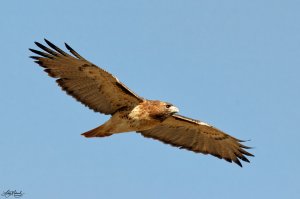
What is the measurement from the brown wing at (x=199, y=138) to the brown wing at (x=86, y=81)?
1628 millimetres

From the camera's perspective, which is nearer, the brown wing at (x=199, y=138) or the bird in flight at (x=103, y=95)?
the bird in flight at (x=103, y=95)

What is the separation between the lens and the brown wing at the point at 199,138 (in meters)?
Result: 17.0

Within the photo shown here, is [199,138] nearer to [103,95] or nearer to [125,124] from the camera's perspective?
[125,124]

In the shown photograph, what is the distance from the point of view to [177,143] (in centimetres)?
1736

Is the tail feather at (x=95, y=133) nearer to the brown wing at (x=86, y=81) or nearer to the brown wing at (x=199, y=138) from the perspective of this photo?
the brown wing at (x=86, y=81)

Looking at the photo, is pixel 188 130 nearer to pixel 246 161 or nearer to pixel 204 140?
pixel 204 140

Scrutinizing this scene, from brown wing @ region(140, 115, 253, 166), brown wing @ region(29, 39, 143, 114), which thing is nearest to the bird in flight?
→ brown wing @ region(29, 39, 143, 114)

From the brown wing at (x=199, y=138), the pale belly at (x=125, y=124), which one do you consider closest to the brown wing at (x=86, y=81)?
the pale belly at (x=125, y=124)

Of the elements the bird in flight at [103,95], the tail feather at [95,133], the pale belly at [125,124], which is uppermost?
the bird in flight at [103,95]

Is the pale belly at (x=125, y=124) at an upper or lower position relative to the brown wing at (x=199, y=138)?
lower

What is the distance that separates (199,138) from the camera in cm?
1736

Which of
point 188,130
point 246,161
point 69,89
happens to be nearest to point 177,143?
point 188,130

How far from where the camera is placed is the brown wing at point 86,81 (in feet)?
50.2

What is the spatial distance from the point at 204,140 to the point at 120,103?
2.83 meters
